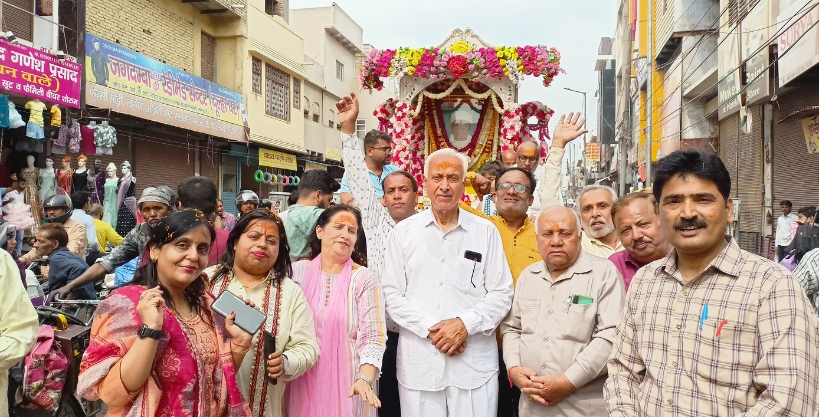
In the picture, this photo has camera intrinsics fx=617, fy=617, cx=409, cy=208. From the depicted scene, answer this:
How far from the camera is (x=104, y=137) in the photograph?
498 inches

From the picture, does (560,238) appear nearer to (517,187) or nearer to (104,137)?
(517,187)

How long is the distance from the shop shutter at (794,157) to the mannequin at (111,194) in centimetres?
1428

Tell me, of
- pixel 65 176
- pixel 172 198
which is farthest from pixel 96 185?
pixel 172 198

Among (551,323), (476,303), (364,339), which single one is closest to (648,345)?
(551,323)

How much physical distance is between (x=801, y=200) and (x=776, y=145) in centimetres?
167

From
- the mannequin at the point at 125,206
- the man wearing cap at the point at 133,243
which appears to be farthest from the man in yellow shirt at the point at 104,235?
the mannequin at the point at 125,206

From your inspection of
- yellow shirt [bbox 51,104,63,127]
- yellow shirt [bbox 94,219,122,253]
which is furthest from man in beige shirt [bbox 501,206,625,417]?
yellow shirt [bbox 51,104,63,127]

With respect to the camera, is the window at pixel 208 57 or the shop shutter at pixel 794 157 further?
the window at pixel 208 57

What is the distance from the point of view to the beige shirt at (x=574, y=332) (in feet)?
10.2

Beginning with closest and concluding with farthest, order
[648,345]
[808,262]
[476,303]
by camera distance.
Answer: [648,345] → [476,303] → [808,262]

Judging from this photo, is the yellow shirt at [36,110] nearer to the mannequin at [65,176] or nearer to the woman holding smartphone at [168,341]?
the mannequin at [65,176]

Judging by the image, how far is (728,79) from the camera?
15.4 m

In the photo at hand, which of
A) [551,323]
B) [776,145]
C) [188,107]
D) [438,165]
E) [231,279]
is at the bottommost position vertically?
[551,323]

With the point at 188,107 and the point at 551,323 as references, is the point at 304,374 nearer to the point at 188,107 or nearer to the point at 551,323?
the point at 551,323
